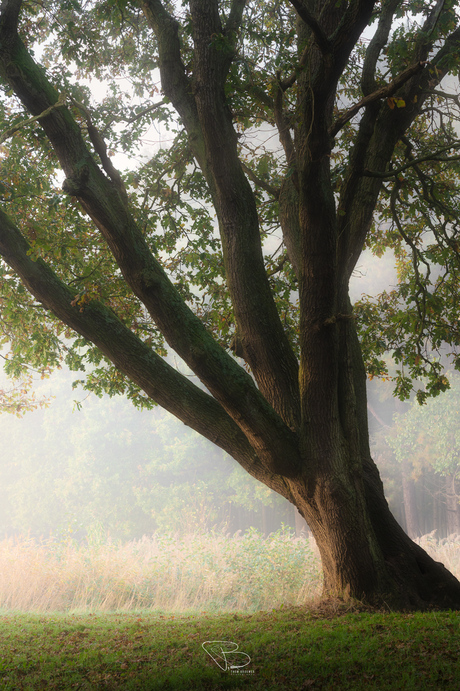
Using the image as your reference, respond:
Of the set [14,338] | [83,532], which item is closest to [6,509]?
[83,532]

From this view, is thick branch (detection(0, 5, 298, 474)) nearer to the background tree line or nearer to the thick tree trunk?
the thick tree trunk

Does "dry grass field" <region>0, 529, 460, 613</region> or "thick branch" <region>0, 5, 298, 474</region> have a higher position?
"thick branch" <region>0, 5, 298, 474</region>

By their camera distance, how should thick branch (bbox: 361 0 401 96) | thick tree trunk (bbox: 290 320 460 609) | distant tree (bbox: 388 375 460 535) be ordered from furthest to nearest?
distant tree (bbox: 388 375 460 535) → thick branch (bbox: 361 0 401 96) → thick tree trunk (bbox: 290 320 460 609)

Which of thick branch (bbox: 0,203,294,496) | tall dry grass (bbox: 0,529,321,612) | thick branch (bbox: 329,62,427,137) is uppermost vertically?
thick branch (bbox: 329,62,427,137)

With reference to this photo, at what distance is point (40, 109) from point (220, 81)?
177cm

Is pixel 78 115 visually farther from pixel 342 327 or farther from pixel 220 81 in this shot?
pixel 342 327

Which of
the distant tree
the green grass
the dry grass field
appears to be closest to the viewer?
the green grass

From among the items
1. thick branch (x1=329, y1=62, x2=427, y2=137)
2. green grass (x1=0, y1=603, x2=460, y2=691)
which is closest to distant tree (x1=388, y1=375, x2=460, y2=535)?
green grass (x1=0, y1=603, x2=460, y2=691)

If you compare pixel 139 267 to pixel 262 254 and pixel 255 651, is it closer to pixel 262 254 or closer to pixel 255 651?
pixel 262 254

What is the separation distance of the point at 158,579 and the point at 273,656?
7.96 metres

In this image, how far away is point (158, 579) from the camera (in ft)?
34.2

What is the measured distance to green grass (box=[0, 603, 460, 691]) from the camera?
2975mm

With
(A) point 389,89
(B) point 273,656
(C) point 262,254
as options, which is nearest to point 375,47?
(A) point 389,89

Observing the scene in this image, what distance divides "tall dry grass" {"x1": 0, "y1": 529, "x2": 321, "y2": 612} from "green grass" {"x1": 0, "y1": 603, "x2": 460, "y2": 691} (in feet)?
16.3
